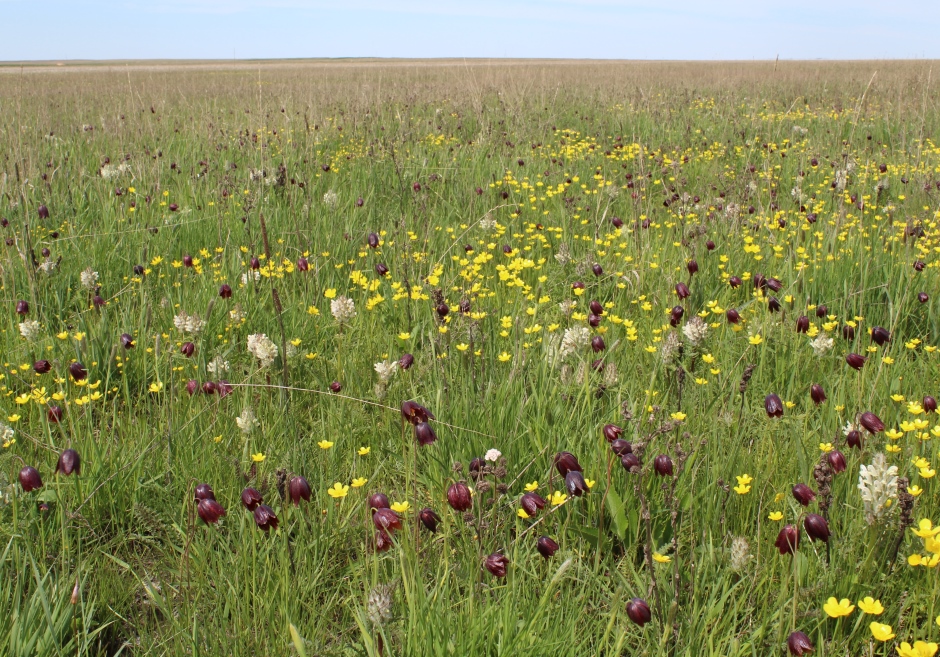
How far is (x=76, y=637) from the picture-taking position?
1485mm

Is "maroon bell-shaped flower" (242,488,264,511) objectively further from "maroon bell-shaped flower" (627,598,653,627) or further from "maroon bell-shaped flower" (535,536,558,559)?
"maroon bell-shaped flower" (627,598,653,627)

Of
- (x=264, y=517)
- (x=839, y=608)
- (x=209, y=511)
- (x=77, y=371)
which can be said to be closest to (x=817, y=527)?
(x=839, y=608)

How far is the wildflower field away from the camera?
5.13ft

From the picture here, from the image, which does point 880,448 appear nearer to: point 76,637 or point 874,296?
point 874,296

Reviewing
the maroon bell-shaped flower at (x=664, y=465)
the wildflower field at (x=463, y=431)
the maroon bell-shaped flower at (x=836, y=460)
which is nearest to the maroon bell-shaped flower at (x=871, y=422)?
the wildflower field at (x=463, y=431)

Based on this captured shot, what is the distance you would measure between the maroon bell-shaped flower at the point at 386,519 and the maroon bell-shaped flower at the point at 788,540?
2.63 ft

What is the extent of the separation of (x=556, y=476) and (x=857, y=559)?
75 cm

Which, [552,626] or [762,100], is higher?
[762,100]

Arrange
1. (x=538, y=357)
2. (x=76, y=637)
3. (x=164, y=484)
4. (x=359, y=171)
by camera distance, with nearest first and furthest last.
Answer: (x=76, y=637)
(x=164, y=484)
(x=538, y=357)
(x=359, y=171)

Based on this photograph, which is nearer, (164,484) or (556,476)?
(556,476)

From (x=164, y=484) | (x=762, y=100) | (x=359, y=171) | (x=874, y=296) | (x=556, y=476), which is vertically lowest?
(x=164, y=484)

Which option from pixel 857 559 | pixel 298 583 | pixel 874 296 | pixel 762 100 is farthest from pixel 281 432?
pixel 762 100

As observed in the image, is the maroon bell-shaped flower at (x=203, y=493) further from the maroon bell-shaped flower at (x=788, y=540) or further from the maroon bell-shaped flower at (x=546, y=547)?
the maroon bell-shaped flower at (x=788, y=540)

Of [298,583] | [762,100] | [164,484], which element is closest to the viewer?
[298,583]
